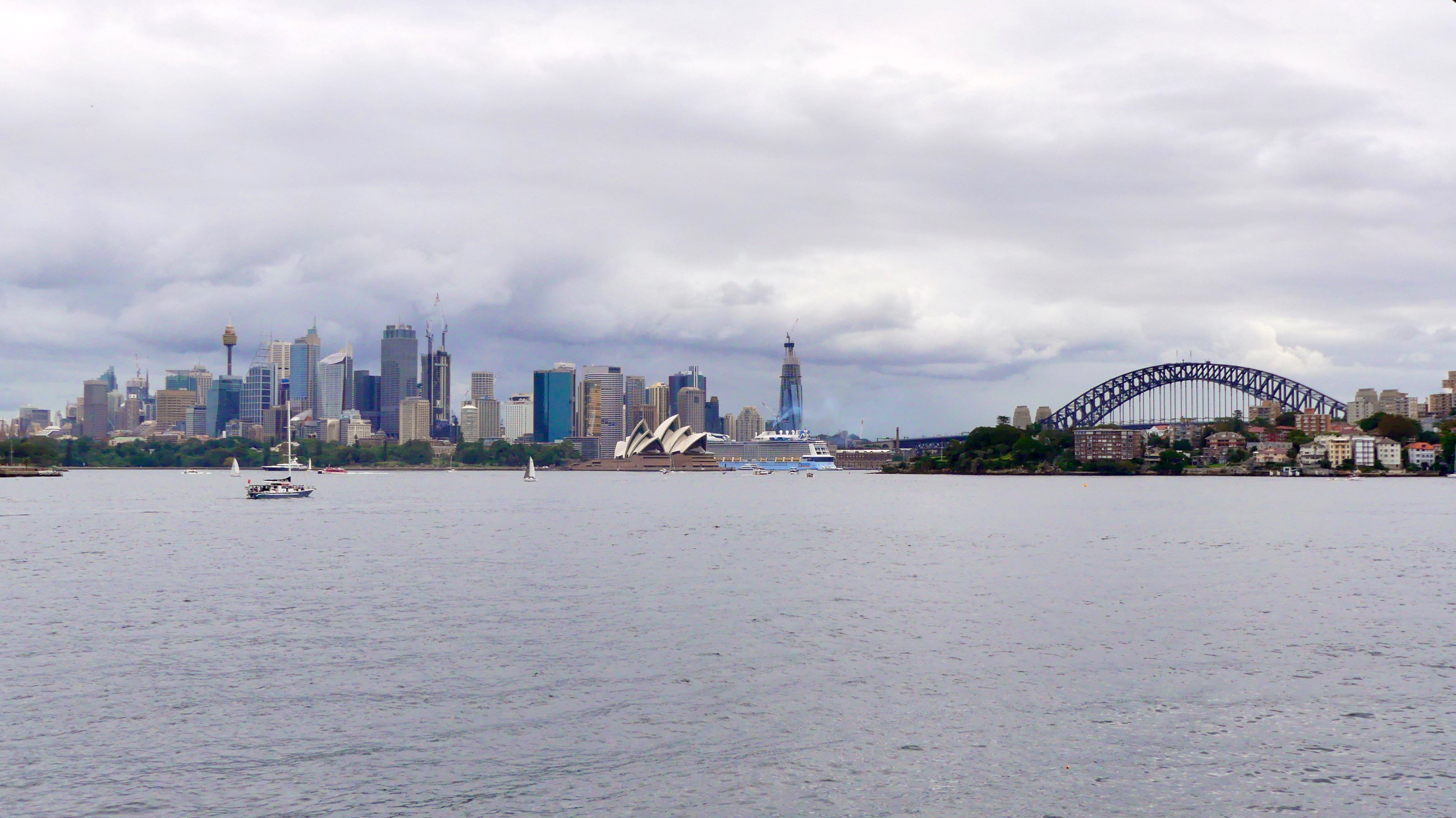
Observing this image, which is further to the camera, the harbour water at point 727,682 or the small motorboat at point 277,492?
the small motorboat at point 277,492

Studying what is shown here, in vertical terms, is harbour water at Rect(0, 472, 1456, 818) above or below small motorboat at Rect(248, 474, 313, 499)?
below

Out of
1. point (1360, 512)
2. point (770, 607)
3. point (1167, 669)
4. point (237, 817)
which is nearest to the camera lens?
point (237, 817)

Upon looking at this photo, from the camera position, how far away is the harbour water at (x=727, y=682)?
56.9 ft

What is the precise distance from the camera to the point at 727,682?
24.7 metres

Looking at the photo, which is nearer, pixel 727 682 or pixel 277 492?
pixel 727 682

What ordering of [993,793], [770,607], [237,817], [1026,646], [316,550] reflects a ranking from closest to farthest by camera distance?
[237,817] < [993,793] < [1026,646] < [770,607] < [316,550]

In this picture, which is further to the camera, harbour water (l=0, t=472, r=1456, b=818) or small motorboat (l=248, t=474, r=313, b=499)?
small motorboat (l=248, t=474, r=313, b=499)

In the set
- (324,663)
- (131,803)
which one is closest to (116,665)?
(324,663)

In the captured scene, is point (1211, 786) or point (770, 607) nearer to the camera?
point (1211, 786)

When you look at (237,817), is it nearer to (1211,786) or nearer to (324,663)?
(324,663)

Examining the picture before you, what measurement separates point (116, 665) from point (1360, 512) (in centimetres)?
9593

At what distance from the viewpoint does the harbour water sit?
1734 centimetres

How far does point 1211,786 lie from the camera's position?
1744 cm

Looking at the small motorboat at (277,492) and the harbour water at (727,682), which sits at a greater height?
the small motorboat at (277,492)
